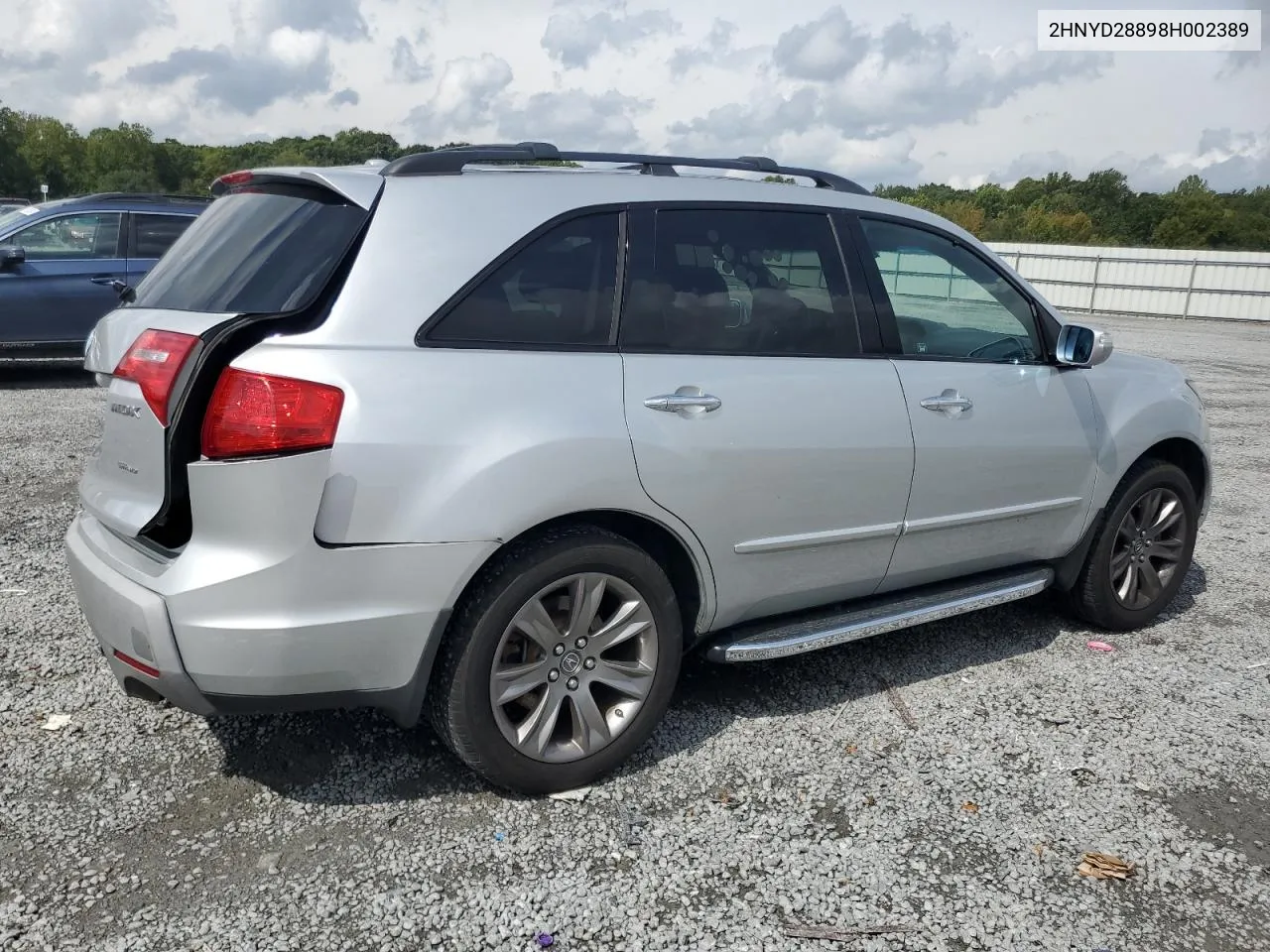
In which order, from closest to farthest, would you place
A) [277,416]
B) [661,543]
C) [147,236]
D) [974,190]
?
[277,416], [661,543], [147,236], [974,190]

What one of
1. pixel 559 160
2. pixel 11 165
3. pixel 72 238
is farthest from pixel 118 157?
pixel 559 160

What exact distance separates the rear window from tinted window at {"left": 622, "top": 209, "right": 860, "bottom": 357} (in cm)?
89

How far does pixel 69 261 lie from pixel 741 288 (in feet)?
29.7

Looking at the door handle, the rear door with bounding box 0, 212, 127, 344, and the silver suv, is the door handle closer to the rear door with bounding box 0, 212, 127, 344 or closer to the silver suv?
the silver suv

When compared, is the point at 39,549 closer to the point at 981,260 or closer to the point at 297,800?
the point at 297,800

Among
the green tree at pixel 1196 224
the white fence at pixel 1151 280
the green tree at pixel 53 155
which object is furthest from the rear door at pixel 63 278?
the green tree at pixel 53 155

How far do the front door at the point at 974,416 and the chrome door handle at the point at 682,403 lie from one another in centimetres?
87

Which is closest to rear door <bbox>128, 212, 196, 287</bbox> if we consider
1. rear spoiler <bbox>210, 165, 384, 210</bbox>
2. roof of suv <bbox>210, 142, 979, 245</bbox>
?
roof of suv <bbox>210, 142, 979, 245</bbox>

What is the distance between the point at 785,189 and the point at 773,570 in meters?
1.37

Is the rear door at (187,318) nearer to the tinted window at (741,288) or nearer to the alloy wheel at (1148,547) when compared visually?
the tinted window at (741,288)

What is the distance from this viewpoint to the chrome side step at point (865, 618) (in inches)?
141

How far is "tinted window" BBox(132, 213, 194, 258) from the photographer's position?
10.6m

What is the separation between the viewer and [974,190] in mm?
88000

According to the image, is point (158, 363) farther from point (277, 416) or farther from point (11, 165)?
point (11, 165)
